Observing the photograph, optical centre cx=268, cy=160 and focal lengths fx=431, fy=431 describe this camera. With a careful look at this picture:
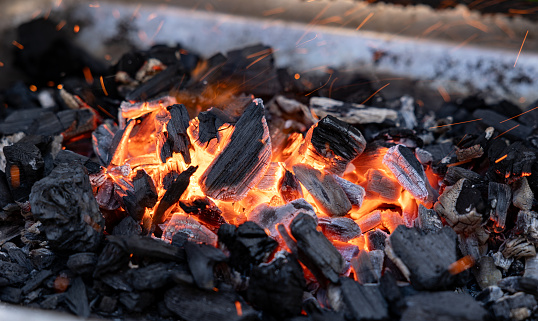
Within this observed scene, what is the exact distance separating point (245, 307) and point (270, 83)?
1440 mm

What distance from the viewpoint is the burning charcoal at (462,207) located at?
6.22 feet

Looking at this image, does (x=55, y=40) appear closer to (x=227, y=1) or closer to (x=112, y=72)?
(x=112, y=72)

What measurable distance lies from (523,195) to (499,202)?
0.45 ft

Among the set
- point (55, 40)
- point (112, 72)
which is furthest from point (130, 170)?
point (55, 40)

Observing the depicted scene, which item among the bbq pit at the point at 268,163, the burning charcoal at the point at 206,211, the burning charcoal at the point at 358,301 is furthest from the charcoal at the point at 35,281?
the burning charcoal at the point at 358,301

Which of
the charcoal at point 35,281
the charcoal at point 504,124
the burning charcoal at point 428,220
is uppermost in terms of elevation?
the charcoal at point 35,281

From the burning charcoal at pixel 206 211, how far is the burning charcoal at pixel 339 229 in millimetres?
459

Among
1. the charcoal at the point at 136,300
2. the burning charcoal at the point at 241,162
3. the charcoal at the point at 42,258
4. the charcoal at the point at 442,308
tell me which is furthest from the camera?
the burning charcoal at the point at 241,162

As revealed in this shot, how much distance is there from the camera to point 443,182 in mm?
2164

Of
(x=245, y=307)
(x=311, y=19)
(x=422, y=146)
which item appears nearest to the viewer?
(x=245, y=307)

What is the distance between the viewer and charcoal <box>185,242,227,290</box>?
1.60 metres

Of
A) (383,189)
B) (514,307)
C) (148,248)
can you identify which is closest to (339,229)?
(383,189)

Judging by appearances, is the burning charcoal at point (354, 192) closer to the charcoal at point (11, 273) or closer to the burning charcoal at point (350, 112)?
the burning charcoal at point (350, 112)

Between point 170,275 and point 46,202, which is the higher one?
point 46,202
